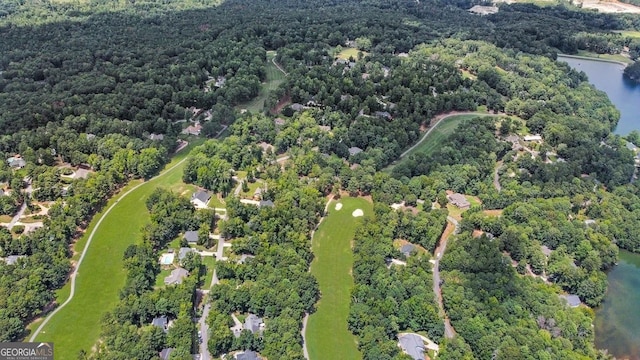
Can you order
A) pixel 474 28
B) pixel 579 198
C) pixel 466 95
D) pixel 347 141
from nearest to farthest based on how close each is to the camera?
pixel 579 198
pixel 347 141
pixel 466 95
pixel 474 28

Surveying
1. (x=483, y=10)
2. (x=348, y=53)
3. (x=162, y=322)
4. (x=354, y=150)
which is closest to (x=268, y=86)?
(x=348, y=53)

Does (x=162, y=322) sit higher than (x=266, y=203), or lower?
lower

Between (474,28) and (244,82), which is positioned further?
(474,28)

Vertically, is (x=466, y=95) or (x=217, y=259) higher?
(x=466, y=95)

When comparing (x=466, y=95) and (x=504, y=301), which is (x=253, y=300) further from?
(x=466, y=95)

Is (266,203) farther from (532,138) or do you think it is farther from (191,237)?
(532,138)

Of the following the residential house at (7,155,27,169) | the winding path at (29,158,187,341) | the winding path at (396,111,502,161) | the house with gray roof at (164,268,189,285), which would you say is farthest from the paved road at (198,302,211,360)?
the winding path at (396,111,502,161)

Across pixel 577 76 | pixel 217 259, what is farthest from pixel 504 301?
pixel 577 76
